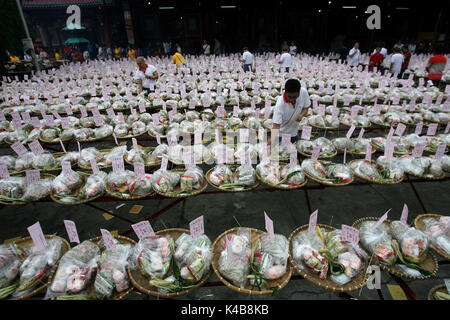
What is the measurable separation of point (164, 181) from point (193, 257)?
1230 mm

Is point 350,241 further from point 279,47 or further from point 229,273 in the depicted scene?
point 279,47

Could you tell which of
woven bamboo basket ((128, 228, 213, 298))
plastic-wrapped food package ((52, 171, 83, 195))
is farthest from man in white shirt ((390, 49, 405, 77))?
plastic-wrapped food package ((52, 171, 83, 195))

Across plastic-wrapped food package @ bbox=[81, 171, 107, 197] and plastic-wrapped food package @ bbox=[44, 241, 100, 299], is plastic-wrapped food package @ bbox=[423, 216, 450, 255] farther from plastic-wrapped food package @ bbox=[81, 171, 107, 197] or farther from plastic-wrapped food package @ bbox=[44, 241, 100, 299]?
plastic-wrapped food package @ bbox=[81, 171, 107, 197]

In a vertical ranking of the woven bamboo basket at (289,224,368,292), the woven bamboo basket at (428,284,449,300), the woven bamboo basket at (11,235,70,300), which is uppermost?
the woven bamboo basket at (11,235,70,300)

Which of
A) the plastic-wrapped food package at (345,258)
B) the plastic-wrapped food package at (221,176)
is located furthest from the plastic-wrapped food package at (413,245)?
the plastic-wrapped food package at (221,176)

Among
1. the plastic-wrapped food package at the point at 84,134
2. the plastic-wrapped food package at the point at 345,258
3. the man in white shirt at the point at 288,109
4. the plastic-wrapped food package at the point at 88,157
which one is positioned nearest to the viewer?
the plastic-wrapped food package at the point at 345,258

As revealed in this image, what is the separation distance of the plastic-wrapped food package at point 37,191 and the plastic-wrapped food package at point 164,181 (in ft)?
4.32

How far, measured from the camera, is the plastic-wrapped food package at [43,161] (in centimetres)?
367

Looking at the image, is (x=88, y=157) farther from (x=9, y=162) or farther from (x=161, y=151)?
(x=9, y=162)

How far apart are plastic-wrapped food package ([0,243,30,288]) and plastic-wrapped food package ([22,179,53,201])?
0.84 m

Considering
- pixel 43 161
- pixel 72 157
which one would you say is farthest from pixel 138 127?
pixel 43 161

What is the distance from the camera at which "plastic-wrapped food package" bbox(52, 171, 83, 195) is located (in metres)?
2.97

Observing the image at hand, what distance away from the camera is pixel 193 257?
2074 mm

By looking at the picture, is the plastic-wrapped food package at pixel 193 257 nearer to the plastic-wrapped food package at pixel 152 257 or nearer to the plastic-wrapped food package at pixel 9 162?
the plastic-wrapped food package at pixel 152 257
